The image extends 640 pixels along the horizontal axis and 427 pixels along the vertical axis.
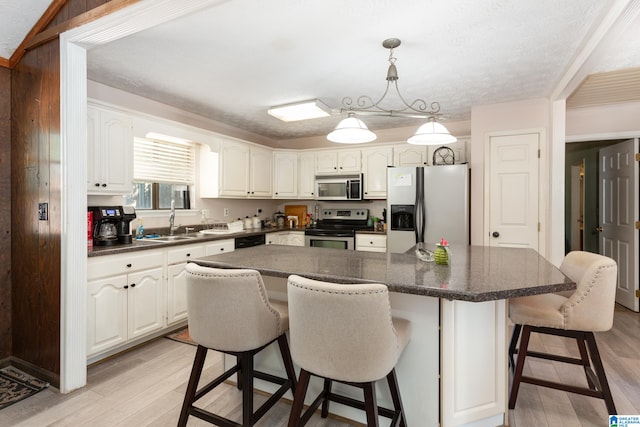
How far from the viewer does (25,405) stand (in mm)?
2000

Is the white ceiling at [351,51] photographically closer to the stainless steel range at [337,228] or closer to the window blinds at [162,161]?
the window blinds at [162,161]

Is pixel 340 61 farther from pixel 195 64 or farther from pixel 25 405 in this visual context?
pixel 25 405

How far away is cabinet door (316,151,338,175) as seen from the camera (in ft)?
15.9

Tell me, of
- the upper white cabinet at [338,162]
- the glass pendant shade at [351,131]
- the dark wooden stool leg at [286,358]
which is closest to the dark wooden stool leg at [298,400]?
the dark wooden stool leg at [286,358]

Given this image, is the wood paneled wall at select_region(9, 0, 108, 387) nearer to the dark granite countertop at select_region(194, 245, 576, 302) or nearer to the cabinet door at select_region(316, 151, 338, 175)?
the dark granite countertop at select_region(194, 245, 576, 302)

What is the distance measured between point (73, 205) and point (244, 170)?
2.44 m

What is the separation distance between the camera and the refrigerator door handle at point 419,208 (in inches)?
147

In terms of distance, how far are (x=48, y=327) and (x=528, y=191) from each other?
4493 millimetres

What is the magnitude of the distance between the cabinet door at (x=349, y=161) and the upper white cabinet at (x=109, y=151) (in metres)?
2.71

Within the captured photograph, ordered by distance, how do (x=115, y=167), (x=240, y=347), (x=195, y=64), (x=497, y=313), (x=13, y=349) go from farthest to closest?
(x=115, y=167) → (x=195, y=64) → (x=13, y=349) → (x=497, y=313) → (x=240, y=347)

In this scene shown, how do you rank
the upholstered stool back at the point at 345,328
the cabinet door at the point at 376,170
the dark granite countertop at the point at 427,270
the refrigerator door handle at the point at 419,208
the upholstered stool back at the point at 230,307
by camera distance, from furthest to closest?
1. the cabinet door at the point at 376,170
2. the refrigerator door handle at the point at 419,208
3. the upholstered stool back at the point at 230,307
4. the dark granite countertop at the point at 427,270
5. the upholstered stool back at the point at 345,328

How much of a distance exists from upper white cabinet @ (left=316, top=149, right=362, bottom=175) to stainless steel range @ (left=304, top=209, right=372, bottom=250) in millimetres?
634

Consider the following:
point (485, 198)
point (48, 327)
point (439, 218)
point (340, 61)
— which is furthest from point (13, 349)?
point (485, 198)

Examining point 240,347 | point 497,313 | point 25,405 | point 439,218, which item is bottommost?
point 25,405
